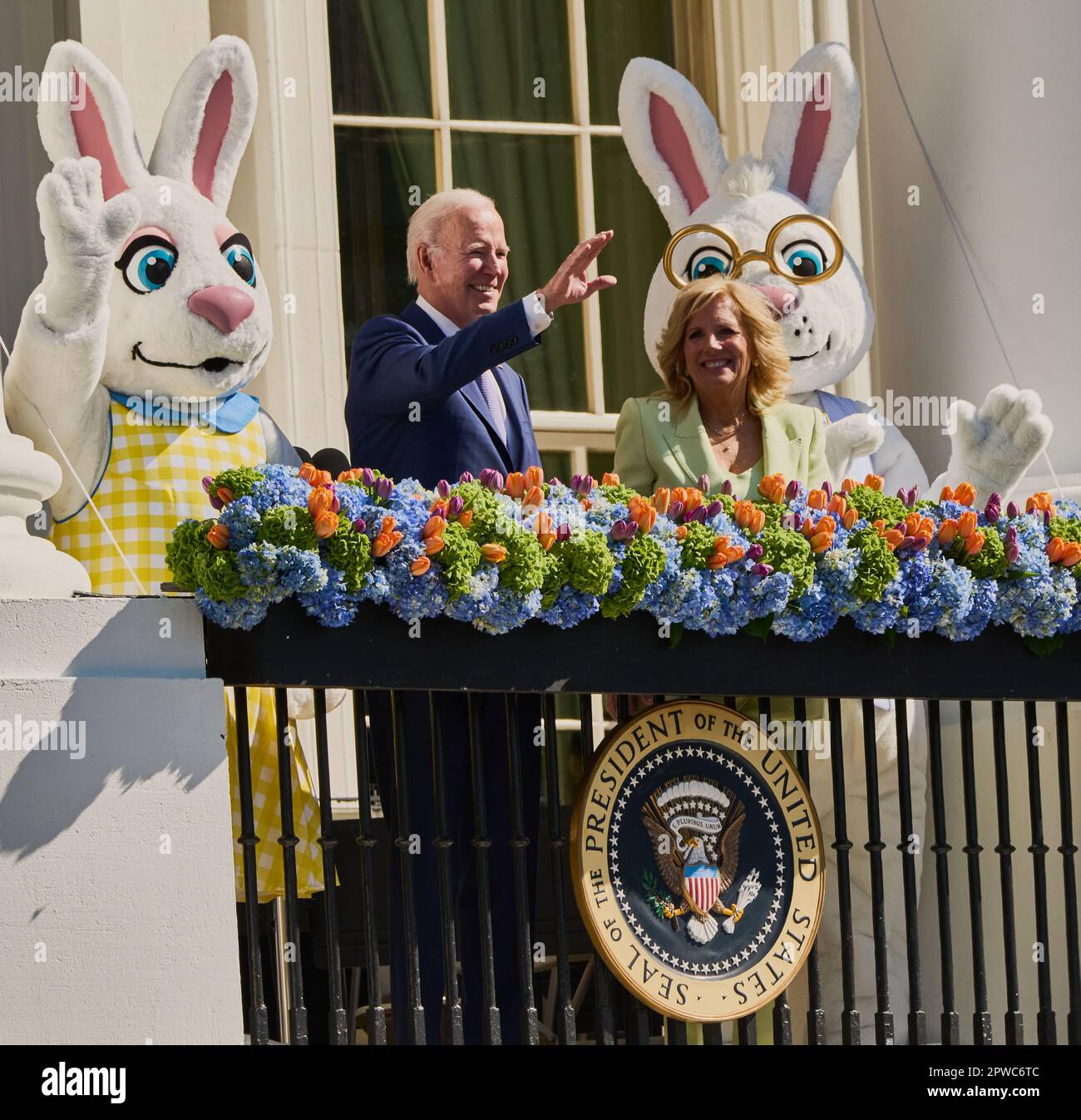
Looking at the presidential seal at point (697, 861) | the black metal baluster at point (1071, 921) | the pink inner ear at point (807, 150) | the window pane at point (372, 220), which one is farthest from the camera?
the window pane at point (372, 220)

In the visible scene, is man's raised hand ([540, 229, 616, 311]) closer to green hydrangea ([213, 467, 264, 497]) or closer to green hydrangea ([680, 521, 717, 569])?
green hydrangea ([680, 521, 717, 569])

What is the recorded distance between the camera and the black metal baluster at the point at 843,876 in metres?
5.41

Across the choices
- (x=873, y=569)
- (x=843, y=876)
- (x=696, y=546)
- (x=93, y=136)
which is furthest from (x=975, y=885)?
(x=93, y=136)

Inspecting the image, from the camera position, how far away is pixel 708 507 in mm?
5297

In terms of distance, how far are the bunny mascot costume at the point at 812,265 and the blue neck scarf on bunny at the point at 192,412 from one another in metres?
1.26

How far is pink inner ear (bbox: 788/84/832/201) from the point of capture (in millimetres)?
6922

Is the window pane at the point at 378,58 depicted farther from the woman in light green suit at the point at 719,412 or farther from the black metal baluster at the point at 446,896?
the black metal baluster at the point at 446,896

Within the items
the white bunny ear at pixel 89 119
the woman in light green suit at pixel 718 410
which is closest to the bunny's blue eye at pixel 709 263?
the woman in light green suit at pixel 718 410

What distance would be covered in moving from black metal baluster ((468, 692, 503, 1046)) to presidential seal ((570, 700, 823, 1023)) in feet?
0.75

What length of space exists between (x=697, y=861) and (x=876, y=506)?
3.08ft

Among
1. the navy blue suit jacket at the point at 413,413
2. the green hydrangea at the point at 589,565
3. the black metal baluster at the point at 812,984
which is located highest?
the navy blue suit jacket at the point at 413,413

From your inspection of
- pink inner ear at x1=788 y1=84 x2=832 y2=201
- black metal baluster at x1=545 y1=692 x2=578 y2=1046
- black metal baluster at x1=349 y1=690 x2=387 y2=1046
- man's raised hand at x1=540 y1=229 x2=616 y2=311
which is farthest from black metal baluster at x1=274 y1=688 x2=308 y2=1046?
pink inner ear at x1=788 y1=84 x2=832 y2=201

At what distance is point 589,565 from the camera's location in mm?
5043

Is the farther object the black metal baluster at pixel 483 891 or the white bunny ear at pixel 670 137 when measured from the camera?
the white bunny ear at pixel 670 137
